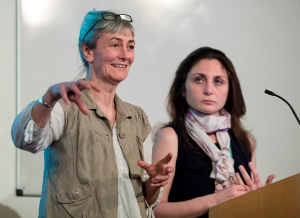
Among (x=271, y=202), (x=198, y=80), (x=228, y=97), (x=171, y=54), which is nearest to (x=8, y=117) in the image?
(x=171, y=54)

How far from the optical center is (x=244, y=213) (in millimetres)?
1360

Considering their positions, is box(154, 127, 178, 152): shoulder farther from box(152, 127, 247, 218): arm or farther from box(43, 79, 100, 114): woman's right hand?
box(43, 79, 100, 114): woman's right hand

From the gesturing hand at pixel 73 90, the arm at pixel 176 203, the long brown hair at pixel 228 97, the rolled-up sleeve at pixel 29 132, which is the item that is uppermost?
the long brown hair at pixel 228 97

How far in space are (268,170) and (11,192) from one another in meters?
1.37

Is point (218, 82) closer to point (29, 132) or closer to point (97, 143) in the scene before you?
point (97, 143)

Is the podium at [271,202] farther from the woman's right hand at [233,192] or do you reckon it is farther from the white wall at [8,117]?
the white wall at [8,117]

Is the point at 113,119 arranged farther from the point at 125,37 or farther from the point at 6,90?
the point at 6,90

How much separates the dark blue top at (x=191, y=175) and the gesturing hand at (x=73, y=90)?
0.81 metres

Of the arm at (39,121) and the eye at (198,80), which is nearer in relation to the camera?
the arm at (39,121)

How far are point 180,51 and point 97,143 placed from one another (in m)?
1.12

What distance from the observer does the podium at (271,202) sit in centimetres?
135

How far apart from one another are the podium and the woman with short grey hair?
10.1 inches

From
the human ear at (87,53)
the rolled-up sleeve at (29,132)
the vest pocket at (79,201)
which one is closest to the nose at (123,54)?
the human ear at (87,53)

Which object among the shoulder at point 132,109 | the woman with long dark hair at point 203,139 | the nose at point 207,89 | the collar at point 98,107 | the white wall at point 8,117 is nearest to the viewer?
the collar at point 98,107
